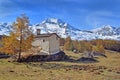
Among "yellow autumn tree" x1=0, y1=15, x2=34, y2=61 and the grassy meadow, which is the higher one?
"yellow autumn tree" x1=0, y1=15, x2=34, y2=61

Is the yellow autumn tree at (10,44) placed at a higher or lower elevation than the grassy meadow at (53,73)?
higher

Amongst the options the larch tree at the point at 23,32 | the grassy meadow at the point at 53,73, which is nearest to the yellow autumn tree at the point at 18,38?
the larch tree at the point at 23,32

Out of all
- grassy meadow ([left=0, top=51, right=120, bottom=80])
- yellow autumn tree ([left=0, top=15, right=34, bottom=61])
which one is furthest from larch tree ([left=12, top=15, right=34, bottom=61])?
grassy meadow ([left=0, top=51, right=120, bottom=80])

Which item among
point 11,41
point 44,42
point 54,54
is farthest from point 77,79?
point 44,42

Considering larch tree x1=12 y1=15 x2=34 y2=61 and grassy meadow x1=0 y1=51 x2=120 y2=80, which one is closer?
grassy meadow x1=0 y1=51 x2=120 y2=80

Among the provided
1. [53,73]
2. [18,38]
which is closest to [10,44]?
[18,38]

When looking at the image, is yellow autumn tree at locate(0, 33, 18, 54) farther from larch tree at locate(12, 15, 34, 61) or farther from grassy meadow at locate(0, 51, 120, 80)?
grassy meadow at locate(0, 51, 120, 80)

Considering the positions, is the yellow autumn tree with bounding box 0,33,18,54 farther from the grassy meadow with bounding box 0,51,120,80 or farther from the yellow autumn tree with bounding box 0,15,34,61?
the grassy meadow with bounding box 0,51,120,80

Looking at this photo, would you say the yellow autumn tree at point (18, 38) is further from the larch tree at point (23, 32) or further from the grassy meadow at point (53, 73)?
the grassy meadow at point (53, 73)

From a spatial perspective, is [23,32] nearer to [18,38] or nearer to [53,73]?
[18,38]

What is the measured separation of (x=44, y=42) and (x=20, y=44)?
19.7 metres

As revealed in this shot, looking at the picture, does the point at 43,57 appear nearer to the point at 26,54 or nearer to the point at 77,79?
the point at 26,54

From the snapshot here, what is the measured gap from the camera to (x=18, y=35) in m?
65.2

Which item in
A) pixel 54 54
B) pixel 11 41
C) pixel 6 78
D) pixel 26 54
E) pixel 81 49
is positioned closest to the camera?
pixel 6 78
